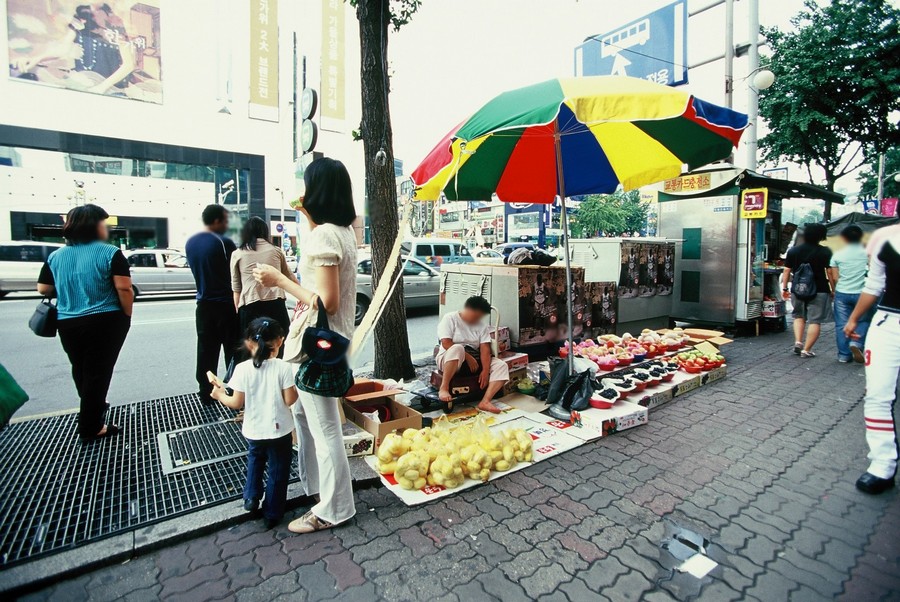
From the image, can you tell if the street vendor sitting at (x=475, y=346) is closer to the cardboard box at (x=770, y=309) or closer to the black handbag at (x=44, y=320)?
the black handbag at (x=44, y=320)

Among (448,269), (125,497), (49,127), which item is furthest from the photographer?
A: (49,127)

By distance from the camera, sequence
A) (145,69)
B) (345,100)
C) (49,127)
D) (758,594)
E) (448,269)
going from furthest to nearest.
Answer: (49,127) → (145,69) → (345,100) → (448,269) → (758,594)

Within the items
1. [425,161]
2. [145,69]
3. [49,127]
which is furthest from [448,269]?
[49,127]

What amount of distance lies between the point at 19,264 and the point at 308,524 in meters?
15.7

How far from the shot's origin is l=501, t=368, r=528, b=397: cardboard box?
4758 millimetres

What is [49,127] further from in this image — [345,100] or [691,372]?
[691,372]

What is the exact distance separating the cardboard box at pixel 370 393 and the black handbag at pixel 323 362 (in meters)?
1.44

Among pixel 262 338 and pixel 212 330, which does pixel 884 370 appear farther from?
pixel 212 330

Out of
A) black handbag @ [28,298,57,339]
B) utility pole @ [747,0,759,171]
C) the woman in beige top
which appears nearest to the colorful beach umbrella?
the woman in beige top

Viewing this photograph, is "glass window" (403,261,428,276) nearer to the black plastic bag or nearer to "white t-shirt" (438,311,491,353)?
"white t-shirt" (438,311,491,353)

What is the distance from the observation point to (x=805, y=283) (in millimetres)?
6738

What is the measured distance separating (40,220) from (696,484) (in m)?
29.4

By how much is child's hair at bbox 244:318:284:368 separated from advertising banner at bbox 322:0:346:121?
1362cm

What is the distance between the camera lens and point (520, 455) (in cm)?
334
